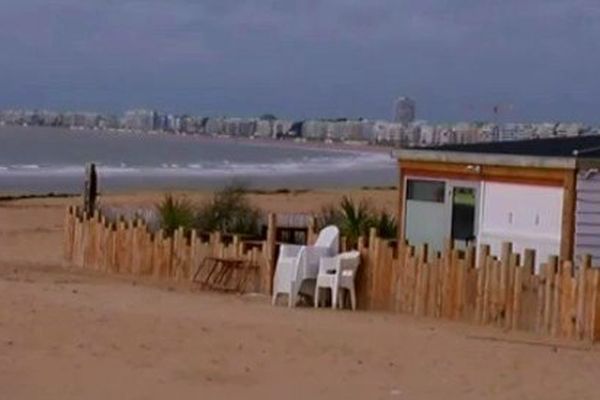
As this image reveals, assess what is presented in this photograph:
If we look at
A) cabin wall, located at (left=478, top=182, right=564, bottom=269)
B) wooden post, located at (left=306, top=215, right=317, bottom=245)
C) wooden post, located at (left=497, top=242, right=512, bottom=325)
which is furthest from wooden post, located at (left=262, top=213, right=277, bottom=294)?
wooden post, located at (left=497, top=242, right=512, bottom=325)

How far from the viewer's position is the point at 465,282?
17.2 m

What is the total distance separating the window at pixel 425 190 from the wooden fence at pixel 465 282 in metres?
1.60

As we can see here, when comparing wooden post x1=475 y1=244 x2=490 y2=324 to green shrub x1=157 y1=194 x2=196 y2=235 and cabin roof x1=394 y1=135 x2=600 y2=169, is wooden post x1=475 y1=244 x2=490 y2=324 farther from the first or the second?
green shrub x1=157 y1=194 x2=196 y2=235

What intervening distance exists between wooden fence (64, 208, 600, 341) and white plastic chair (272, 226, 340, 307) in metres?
0.61

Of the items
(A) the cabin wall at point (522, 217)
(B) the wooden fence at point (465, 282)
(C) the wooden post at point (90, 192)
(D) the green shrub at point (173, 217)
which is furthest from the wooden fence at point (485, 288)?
(C) the wooden post at point (90, 192)

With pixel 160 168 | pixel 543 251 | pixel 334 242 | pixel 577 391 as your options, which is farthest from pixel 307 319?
pixel 160 168

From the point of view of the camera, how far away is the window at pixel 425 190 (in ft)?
67.1

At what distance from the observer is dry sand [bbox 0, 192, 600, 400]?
1215 centimetres

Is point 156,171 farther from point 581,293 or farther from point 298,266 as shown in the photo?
point 581,293

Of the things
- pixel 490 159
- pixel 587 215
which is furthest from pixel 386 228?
pixel 587 215

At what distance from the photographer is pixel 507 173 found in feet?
63.7

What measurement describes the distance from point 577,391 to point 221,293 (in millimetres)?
8163

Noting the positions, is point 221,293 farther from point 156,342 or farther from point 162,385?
point 162,385

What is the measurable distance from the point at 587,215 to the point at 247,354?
6161 mm
